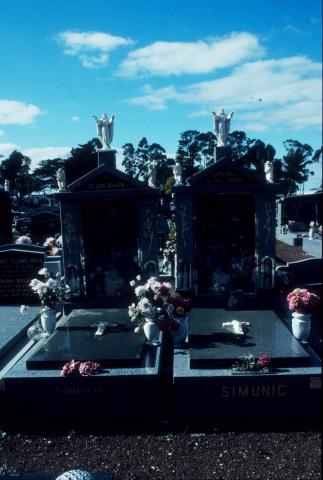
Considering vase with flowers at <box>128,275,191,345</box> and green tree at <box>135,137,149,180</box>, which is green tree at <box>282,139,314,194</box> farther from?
vase with flowers at <box>128,275,191,345</box>

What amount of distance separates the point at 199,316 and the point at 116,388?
3624 mm

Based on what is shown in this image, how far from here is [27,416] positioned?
7.07 meters

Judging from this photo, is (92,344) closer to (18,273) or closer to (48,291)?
(48,291)

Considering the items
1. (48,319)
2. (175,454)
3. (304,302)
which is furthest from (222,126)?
(175,454)

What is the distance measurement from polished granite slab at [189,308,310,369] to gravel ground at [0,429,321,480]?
1129mm

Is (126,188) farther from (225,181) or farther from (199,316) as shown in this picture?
(199,316)

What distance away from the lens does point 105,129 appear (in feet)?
39.2

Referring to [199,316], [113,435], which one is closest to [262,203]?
[199,316]

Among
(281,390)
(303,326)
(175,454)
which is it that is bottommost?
(175,454)

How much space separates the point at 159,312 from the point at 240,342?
1.66m

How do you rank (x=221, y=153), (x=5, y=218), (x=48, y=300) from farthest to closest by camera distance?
(x=5, y=218), (x=221, y=153), (x=48, y=300)

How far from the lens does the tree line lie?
5417 centimetres

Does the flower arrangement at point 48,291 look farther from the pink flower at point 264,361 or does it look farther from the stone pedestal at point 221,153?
the stone pedestal at point 221,153

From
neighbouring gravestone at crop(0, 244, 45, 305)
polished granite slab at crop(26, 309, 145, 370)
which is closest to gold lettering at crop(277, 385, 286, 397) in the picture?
polished granite slab at crop(26, 309, 145, 370)
